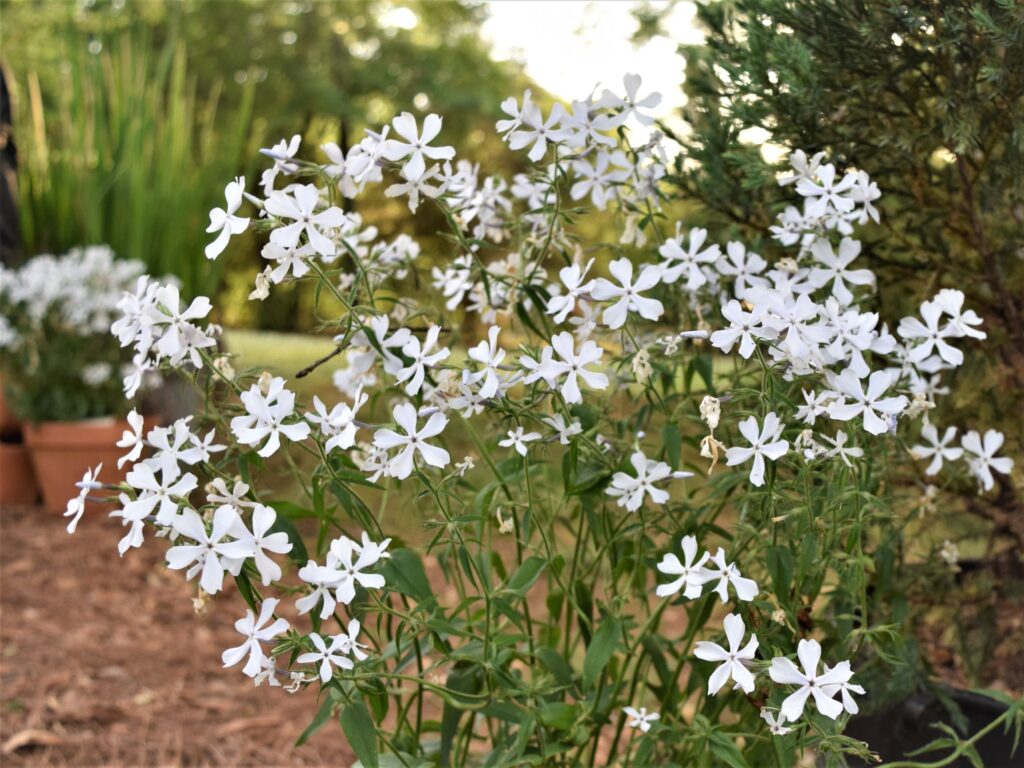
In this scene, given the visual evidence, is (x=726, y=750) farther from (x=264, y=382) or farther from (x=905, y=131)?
(x=905, y=131)

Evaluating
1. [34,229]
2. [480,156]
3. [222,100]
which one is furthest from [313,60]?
[34,229]

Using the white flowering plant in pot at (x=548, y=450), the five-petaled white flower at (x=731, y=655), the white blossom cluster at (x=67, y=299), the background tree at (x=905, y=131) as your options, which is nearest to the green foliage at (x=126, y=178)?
the white blossom cluster at (x=67, y=299)

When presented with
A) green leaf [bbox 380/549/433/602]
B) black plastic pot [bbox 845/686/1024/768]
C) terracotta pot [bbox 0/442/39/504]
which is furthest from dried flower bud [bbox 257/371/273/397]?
terracotta pot [bbox 0/442/39/504]

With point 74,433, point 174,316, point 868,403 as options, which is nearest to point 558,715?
point 868,403

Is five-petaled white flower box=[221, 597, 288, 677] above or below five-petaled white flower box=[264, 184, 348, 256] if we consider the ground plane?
below

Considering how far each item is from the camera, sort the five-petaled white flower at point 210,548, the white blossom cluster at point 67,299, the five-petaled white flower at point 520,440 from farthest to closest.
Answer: the white blossom cluster at point 67,299 → the five-petaled white flower at point 520,440 → the five-petaled white flower at point 210,548

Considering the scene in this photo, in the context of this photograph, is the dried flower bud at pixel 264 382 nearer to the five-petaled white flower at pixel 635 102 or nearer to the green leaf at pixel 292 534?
the green leaf at pixel 292 534

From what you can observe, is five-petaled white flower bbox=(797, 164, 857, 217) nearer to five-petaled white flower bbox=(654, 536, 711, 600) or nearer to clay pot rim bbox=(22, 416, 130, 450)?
five-petaled white flower bbox=(654, 536, 711, 600)
